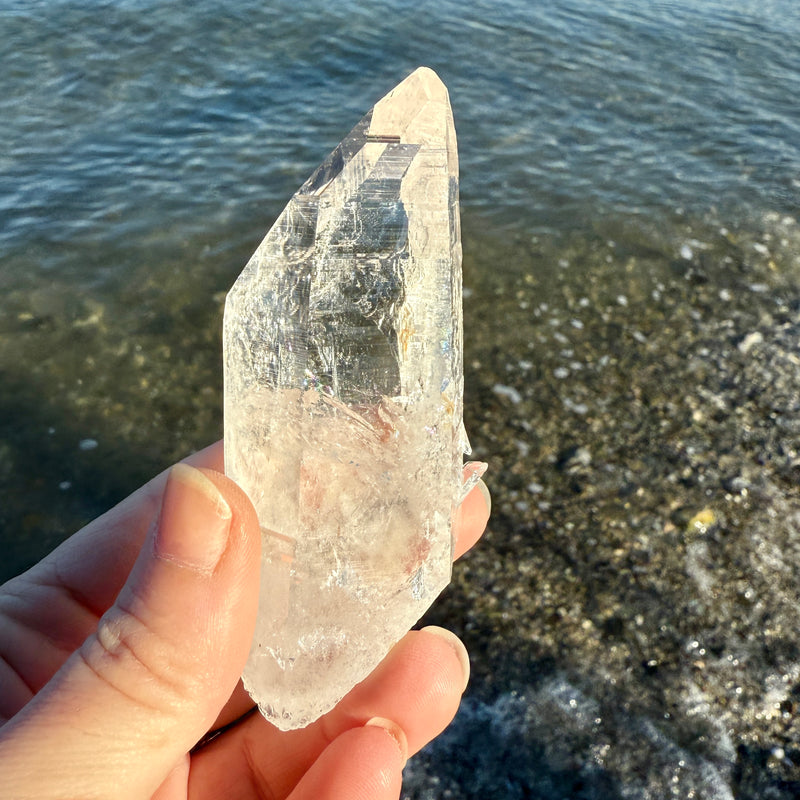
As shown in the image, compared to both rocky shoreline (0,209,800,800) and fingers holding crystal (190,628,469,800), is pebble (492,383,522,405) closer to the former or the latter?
rocky shoreline (0,209,800,800)

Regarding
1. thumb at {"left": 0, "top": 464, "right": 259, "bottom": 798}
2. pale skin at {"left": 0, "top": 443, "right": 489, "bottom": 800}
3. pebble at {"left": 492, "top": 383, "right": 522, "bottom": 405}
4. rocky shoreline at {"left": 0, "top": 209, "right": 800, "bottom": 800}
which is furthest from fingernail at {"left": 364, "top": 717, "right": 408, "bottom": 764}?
pebble at {"left": 492, "top": 383, "right": 522, "bottom": 405}

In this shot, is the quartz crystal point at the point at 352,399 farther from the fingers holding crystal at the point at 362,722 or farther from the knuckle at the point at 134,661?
the knuckle at the point at 134,661

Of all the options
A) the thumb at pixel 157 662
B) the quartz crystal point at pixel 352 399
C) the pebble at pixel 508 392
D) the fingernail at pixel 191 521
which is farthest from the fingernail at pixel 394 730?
the pebble at pixel 508 392

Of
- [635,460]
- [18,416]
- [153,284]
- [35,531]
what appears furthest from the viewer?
[153,284]

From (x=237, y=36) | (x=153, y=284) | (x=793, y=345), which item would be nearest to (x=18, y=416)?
(x=153, y=284)

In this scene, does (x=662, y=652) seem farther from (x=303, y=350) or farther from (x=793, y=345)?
(x=793, y=345)

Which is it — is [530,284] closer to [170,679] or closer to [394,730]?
[394,730]

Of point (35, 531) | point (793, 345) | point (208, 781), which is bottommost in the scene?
point (35, 531)
